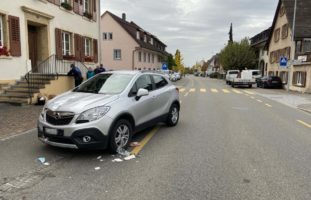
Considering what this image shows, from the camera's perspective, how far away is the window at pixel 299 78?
Result: 26.1 metres

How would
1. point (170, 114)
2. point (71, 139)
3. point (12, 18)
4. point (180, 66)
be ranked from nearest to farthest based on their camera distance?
point (71, 139) → point (170, 114) → point (12, 18) → point (180, 66)

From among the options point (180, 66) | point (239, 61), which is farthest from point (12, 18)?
point (180, 66)

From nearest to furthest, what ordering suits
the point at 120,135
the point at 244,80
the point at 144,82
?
1. the point at 120,135
2. the point at 144,82
3. the point at 244,80

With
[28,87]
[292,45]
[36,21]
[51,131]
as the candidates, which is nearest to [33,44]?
[36,21]

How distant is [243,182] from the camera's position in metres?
4.50

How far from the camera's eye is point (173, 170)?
4.96m

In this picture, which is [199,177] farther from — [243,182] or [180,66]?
[180,66]

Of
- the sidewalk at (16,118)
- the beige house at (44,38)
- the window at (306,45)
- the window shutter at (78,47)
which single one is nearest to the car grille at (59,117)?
the sidewalk at (16,118)

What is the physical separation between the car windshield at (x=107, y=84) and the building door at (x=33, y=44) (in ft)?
31.8

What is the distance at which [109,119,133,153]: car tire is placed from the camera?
5.66m

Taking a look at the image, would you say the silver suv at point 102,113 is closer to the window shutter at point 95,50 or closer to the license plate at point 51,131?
the license plate at point 51,131

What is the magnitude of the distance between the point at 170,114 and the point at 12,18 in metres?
9.06

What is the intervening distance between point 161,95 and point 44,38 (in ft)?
34.9

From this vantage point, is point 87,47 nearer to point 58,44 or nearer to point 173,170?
point 58,44
